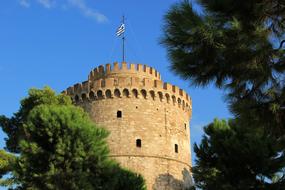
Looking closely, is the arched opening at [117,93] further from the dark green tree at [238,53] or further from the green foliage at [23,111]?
the dark green tree at [238,53]

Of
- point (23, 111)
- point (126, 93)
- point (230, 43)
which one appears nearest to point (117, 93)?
point (126, 93)

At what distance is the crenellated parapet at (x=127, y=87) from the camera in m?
27.1

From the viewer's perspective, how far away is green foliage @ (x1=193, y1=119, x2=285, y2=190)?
18.8 meters

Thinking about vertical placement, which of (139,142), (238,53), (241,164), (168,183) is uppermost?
(139,142)

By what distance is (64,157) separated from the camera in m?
18.8

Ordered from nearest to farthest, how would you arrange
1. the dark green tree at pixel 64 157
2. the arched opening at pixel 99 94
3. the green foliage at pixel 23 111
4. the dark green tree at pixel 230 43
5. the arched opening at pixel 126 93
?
the dark green tree at pixel 230 43 → the dark green tree at pixel 64 157 → the green foliage at pixel 23 111 → the arched opening at pixel 126 93 → the arched opening at pixel 99 94

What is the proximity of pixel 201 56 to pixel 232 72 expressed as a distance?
2.23ft

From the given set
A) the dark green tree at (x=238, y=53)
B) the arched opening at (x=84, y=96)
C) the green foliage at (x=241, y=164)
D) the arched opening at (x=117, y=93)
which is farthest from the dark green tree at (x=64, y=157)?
the dark green tree at (x=238, y=53)

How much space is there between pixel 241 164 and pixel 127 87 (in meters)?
9.39

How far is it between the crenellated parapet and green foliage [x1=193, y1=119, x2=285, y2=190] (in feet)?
23.3

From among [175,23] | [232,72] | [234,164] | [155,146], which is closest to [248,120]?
[232,72]

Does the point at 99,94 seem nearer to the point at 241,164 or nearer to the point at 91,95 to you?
the point at 91,95

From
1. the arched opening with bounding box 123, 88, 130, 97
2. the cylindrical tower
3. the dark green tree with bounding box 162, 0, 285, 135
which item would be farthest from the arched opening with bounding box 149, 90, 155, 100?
the dark green tree with bounding box 162, 0, 285, 135

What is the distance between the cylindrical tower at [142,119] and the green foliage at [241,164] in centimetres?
535
